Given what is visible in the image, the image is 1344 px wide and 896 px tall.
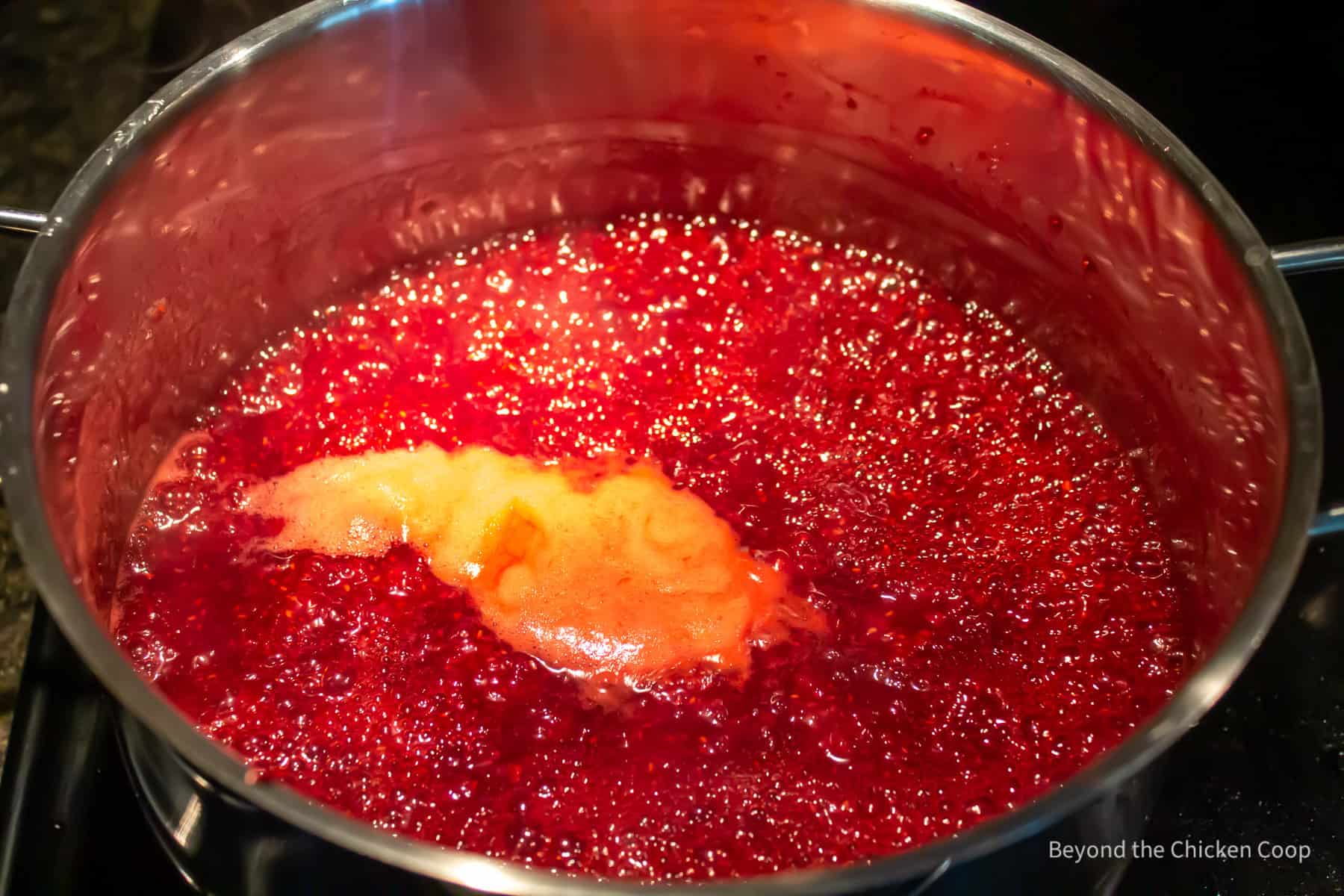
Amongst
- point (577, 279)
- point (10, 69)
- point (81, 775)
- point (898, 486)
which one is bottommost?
point (81, 775)

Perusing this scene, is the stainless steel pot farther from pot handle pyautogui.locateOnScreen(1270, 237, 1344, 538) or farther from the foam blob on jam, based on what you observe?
the foam blob on jam

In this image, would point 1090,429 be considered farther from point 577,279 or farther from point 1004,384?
point 577,279

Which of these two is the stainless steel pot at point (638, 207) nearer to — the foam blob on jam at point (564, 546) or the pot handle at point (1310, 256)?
the pot handle at point (1310, 256)

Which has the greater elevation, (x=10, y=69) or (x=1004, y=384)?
(x=10, y=69)

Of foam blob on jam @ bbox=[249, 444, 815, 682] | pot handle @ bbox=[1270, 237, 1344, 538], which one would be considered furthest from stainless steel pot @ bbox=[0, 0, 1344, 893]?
foam blob on jam @ bbox=[249, 444, 815, 682]

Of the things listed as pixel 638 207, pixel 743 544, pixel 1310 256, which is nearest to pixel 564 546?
pixel 743 544

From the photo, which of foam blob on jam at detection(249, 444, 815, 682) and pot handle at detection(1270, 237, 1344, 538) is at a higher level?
pot handle at detection(1270, 237, 1344, 538)

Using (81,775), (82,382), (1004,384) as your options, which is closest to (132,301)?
(82,382)

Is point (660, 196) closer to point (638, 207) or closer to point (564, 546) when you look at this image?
point (638, 207)
